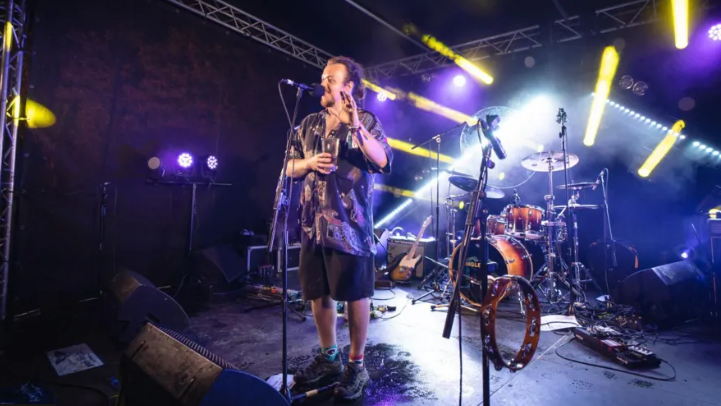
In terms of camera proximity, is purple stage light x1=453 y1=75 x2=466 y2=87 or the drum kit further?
purple stage light x1=453 y1=75 x2=466 y2=87

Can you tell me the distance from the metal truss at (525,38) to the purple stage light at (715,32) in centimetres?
101

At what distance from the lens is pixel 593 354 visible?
3.16 meters

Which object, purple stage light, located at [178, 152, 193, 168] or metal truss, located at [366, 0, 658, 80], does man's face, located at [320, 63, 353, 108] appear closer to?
purple stage light, located at [178, 152, 193, 168]

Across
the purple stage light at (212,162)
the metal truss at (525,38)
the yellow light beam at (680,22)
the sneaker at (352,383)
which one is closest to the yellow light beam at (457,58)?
the metal truss at (525,38)

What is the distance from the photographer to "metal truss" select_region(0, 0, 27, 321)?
3522 millimetres

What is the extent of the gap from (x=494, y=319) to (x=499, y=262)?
3306 millimetres

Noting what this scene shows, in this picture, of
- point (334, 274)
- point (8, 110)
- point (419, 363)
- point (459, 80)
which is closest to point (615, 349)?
point (419, 363)

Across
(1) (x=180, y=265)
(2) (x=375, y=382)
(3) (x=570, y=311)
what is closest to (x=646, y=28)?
(3) (x=570, y=311)

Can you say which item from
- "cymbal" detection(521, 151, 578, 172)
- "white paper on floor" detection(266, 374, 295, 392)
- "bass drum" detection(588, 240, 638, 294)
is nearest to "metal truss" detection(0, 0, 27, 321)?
"white paper on floor" detection(266, 374, 295, 392)

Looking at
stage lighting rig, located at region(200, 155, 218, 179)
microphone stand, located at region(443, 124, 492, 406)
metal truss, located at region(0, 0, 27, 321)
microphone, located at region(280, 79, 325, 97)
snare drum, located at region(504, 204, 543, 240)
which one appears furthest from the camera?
stage lighting rig, located at region(200, 155, 218, 179)

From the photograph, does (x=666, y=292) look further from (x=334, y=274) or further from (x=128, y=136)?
(x=128, y=136)

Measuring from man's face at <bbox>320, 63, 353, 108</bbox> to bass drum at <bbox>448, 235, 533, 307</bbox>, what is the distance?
313 cm

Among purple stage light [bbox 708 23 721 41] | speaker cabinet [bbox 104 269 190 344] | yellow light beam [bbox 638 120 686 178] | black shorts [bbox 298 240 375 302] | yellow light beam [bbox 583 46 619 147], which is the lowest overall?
speaker cabinet [bbox 104 269 190 344]

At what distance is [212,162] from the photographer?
6.07 m
